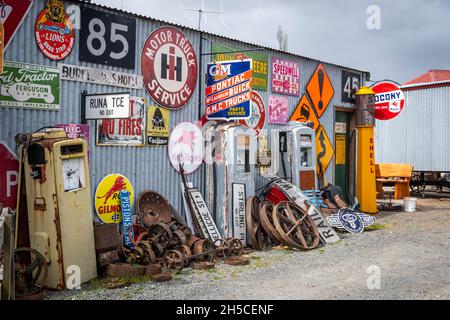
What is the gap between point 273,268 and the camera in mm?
8117

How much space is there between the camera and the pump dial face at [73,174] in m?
6.97

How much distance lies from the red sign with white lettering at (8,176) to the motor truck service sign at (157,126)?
106 inches

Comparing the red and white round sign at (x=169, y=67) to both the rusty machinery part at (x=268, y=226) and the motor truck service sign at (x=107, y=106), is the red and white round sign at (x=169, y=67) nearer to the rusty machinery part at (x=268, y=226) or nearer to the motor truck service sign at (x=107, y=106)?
the motor truck service sign at (x=107, y=106)

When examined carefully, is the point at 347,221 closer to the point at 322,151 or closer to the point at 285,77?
the point at 322,151

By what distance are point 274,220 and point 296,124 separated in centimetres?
370

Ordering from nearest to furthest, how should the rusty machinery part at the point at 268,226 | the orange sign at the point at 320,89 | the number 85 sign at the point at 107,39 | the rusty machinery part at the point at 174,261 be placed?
1. the rusty machinery part at the point at 174,261
2. the number 85 sign at the point at 107,39
3. the rusty machinery part at the point at 268,226
4. the orange sign at the point at 320,89

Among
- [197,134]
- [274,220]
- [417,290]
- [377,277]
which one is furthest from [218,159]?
[417,290]

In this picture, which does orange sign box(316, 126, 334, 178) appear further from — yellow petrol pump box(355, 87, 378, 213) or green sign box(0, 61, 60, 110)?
green sign box(0, 61, 60, 110)

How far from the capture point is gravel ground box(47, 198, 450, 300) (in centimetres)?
653

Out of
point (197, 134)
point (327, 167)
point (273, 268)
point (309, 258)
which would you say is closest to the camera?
point (273, 268)

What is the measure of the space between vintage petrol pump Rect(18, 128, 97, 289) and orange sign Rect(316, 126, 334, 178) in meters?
8.47

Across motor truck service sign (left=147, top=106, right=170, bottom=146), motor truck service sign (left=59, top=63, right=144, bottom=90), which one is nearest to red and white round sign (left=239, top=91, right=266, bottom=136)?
motor truck service sign (left=147, top=106, right=170, bottom=146)

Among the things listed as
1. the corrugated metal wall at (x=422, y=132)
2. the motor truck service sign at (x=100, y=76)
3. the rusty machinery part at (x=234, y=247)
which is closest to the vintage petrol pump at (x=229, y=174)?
the rusty machinery part at (x=234, y=247)
